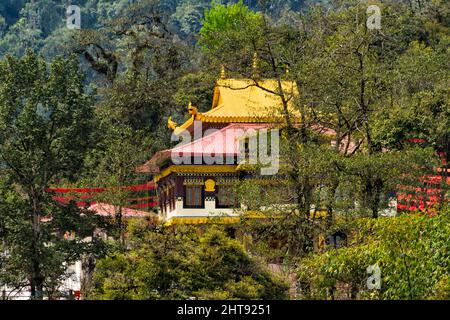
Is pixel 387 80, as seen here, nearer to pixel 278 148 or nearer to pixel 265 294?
pixel 278 148

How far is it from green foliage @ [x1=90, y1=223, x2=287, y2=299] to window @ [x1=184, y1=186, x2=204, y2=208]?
17.8 metres

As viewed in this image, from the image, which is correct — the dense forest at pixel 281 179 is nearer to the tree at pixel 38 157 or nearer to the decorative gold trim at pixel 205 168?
the tree at pixel 38 157

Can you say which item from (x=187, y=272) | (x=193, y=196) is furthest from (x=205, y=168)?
(x=187, y=272)

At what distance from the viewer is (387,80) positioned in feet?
107

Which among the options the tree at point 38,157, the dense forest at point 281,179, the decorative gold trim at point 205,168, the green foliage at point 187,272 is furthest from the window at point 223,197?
the green foliage at point 187,272

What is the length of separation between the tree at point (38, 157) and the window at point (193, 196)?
1037cm

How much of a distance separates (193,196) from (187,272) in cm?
1920

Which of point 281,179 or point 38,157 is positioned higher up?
point 38,157

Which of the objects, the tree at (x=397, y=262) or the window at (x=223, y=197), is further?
the window at (x=223, y=197)

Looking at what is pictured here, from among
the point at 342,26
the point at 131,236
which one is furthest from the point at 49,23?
the point at 131,236

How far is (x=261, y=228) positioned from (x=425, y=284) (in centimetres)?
1301

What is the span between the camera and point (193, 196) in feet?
144

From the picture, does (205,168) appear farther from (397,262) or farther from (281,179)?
(397,262)

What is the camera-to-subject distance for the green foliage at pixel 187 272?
79.7 feet
